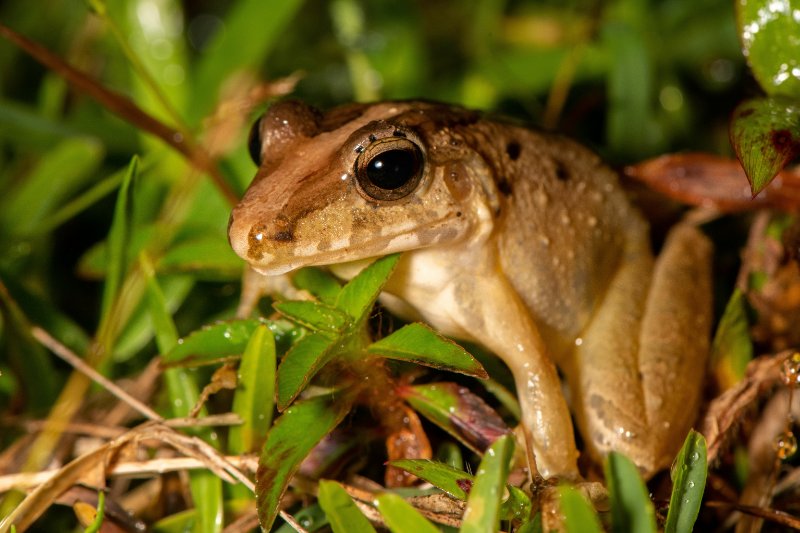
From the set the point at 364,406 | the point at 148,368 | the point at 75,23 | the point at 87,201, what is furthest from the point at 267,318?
the point at 75,23

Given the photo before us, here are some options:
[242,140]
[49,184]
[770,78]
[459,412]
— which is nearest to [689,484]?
[459,412]

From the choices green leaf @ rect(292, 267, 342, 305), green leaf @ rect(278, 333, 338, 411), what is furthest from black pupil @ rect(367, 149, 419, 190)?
green leaf @ rect(278, 333, 338, 411)

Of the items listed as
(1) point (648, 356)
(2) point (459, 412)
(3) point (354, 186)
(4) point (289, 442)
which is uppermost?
(3) point (354, 186)

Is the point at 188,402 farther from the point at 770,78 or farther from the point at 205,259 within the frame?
the point at 770,78

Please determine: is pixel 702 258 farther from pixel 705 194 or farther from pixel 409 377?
pixel 409 377

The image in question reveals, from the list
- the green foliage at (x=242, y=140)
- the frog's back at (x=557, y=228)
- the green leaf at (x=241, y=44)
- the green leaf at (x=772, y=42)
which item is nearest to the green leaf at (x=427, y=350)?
the green foliage at (x=242, y=140)

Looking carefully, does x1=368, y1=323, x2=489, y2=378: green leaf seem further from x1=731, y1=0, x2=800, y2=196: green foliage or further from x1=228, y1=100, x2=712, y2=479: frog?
x1=731, y1=0, x2=800, y2=196: green foliage
